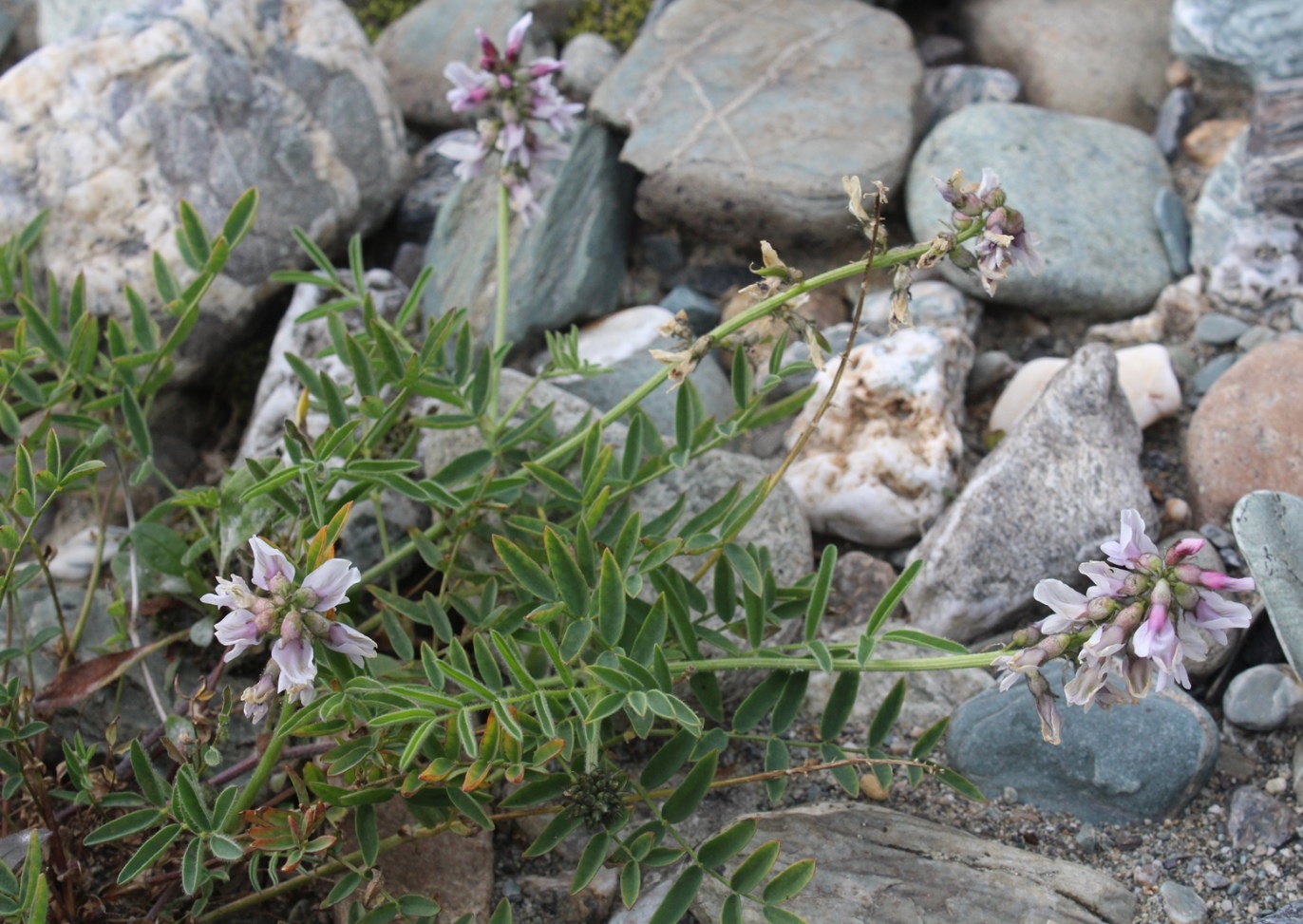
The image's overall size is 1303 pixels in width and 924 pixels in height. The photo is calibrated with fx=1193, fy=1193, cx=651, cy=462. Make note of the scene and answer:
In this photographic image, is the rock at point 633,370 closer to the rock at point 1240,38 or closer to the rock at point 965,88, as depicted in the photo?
the rock at point 965,88

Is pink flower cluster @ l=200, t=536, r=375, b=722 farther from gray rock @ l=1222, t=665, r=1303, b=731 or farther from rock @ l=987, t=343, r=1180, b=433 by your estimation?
rock @ l=987, t=343, r=1180, b=433

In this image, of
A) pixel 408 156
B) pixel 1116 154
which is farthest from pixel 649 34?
pixel 1116 154

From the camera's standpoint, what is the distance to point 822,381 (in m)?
3.60

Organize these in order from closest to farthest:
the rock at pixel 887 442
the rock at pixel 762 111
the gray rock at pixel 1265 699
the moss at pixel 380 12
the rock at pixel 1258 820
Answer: the rock at pixel 1258 820 → the gray rock at pixel 1265 699 → the rock at pixel 887 442 → the rock at pixel 762 111 → the moss at pixel 380 12

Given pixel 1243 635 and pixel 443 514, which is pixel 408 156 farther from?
pixel 1243 635

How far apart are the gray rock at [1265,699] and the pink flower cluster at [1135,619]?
0.91 meters

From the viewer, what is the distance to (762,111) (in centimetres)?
430

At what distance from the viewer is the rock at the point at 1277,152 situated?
12.4 feet

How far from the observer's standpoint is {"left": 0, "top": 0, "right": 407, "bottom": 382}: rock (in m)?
3.79

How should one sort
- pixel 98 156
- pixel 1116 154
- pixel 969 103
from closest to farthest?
1. pixel 98 156
2. pixel 1116 154
3. pixel 969 103

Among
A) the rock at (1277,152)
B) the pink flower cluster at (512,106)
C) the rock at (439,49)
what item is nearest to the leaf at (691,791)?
the pink flower cluster at (512,106)

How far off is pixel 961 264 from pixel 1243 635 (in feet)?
4.27

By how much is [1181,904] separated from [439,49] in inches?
160

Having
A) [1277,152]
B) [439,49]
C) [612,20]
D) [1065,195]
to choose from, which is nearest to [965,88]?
[1065,195]
